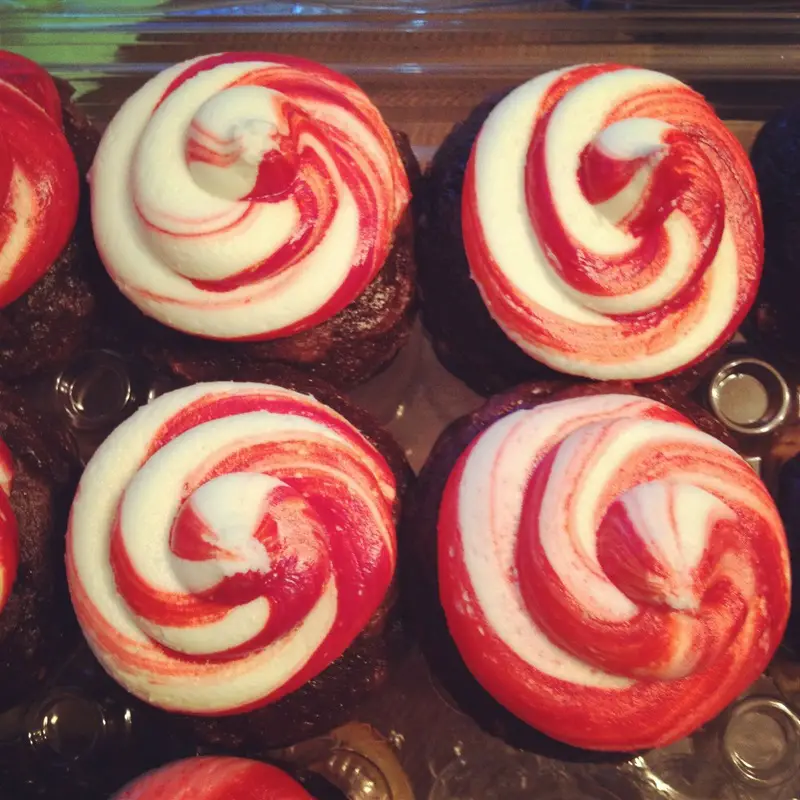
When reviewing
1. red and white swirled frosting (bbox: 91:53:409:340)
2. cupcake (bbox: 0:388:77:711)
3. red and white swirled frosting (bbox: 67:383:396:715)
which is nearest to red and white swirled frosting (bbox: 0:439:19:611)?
cupcake (bbox: 0:388:77:711)

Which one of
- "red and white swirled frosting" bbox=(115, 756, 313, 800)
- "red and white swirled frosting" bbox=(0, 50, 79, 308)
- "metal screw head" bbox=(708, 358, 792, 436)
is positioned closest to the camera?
"red and white swirled frosting" bbox=(115, 756, 313, 800)

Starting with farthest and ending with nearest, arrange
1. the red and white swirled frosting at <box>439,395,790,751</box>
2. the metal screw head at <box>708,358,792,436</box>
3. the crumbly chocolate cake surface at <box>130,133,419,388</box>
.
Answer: the metal screw head at <box>708,358,792,436</box> → the crumbly chocolate cake surface at <box>130,133,419,388</box> → the red and white swirled frosting at <box>439,395,790,751</box>

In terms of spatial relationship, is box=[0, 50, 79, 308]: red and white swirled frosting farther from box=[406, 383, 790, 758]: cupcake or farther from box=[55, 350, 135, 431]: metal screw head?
box=[406, 383, 790, 758]: cupcake

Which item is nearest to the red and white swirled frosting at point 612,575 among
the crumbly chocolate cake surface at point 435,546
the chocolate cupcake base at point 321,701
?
the crumbly chocolate cake surface at point 435,546

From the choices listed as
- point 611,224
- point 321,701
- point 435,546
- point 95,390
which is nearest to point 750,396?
point 611,224

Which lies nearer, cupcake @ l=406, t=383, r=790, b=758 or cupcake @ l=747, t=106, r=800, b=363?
cupcake @ l=406, t=383, r=790, b=758

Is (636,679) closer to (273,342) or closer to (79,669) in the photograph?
(273,342)

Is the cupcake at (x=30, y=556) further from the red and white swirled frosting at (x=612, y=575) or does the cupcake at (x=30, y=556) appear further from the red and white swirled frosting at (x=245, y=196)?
the red and white swirled frosting at (x=612, y=575)

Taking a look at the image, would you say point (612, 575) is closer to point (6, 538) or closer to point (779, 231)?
point (779, 231)
